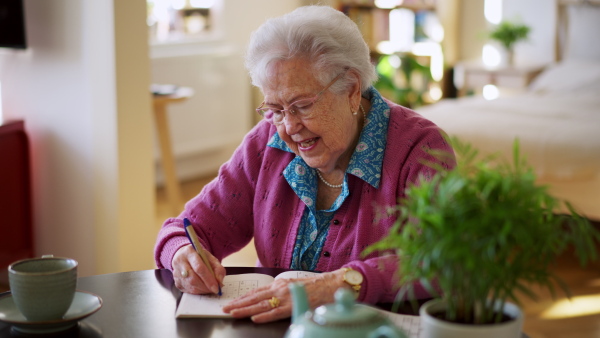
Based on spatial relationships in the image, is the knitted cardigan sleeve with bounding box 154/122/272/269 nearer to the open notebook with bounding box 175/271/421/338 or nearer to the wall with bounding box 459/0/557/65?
the open notebook with bounding box 175/271/421/338

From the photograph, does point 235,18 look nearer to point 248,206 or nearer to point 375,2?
point 375,2

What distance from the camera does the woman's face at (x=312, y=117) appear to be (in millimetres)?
1570

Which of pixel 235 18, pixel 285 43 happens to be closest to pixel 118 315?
pixel 285 43

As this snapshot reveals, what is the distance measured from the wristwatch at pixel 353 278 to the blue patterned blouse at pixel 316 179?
30cm

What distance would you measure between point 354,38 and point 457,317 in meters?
0.82

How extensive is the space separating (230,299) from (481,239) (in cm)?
63

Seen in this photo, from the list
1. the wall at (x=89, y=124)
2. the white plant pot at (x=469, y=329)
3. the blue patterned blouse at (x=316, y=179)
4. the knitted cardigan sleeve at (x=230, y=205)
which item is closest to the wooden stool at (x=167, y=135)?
the wall at (x=89, y=124)

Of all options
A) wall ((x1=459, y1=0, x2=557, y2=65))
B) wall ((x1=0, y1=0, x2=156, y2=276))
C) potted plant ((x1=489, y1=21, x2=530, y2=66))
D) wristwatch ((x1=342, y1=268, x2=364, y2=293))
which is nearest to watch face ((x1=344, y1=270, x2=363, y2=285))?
wristwatch ((x1=342, y1=268, x2=364, y2=293))

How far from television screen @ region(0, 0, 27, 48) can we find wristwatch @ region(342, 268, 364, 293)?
2.17 m

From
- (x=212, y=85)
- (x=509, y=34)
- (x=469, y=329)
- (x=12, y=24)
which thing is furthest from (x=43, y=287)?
(x=509, y=34)

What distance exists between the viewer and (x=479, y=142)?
3604 millimetres

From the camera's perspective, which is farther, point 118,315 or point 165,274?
point 165,274

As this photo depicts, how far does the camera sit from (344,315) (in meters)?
0.85

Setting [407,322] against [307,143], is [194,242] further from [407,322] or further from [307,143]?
[407,322]
